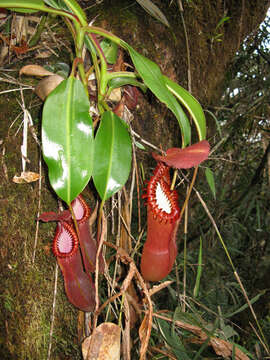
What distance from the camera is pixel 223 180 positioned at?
271cm

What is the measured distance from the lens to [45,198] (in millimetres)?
812

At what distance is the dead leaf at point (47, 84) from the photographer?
796 mm

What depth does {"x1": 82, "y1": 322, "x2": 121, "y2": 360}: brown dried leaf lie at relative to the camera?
0.70m

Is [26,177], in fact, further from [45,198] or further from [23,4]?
[23,4]

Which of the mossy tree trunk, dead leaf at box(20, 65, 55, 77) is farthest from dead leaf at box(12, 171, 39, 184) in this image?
dead leaf at box(20, 65, 55, 77)

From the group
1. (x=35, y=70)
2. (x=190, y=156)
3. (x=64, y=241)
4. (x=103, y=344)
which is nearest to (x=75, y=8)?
(x=35, y=70)

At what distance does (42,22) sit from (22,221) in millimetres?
601

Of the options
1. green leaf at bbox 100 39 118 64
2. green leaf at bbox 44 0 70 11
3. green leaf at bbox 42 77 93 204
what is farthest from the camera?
green leaf at bbox 100 39 118 64

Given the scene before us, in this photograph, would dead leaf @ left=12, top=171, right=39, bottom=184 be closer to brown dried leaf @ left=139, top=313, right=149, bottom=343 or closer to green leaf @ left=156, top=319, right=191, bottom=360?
brown dried leaf @ left=139, top=313, right=149, bottom=343

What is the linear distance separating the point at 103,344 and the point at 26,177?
463 mm

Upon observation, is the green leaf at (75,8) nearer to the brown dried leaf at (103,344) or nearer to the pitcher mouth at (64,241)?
the pitcher mouth at (64,241)

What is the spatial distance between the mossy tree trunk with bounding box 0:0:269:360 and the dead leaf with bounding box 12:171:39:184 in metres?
0.01

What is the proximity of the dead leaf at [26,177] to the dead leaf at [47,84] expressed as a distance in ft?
0.73

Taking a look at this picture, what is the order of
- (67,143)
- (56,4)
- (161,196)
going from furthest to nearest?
1. (161,196)
2. (56,4)
3. (67,143)
